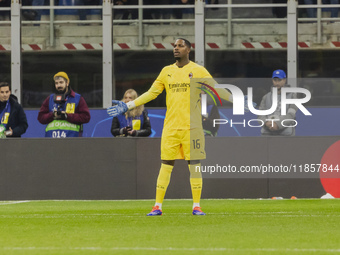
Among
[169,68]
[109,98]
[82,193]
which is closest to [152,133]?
[109,98]

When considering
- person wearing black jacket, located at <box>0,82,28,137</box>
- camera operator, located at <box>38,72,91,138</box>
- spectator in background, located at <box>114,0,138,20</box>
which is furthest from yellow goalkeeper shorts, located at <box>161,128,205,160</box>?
spectator in background, located at <box>114,0,138,20</box>

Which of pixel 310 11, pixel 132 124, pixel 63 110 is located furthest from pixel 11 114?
pixel 310 11

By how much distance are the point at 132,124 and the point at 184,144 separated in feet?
14.9

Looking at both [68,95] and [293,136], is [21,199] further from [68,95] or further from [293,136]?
[293,136]

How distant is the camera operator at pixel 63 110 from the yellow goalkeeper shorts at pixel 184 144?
4.44 meters

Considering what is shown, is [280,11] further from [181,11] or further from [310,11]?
[181,11]

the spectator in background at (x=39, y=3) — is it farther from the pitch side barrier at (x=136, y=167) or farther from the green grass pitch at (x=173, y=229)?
the green grass pitch at (x=173, y=229)

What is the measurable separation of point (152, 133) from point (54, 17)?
8.80 feet

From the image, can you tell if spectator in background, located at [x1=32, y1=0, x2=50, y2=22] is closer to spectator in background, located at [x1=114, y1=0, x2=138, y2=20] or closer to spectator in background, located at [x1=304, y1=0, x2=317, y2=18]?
spectator in background, located at [x1=114, y1=0, x2=138, y2=20]

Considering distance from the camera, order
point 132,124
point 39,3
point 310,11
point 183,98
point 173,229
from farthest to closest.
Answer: point 39,3
point 310,11
point 132,124
point 183,98
point 173,229

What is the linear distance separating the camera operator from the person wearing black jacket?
0.34m

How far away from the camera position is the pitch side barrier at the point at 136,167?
14.4 meters

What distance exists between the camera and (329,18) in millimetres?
15859

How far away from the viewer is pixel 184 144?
1026 cm
